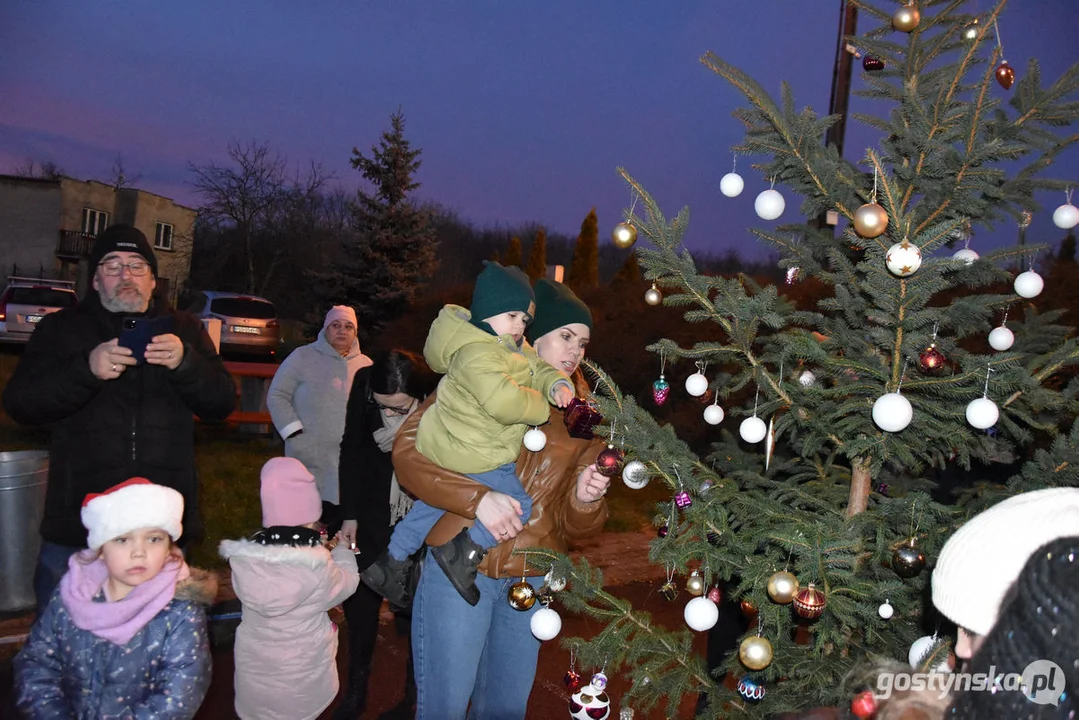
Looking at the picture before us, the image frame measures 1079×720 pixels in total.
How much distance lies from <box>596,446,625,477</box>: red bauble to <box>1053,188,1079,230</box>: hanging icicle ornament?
1668mm

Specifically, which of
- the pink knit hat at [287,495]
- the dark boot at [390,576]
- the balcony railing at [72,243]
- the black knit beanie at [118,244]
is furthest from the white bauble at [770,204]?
the balcony railing at [72,243]

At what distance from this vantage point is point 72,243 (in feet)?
105

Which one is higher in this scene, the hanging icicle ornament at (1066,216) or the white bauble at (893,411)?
the hanging icicle ornament at (1066,216)

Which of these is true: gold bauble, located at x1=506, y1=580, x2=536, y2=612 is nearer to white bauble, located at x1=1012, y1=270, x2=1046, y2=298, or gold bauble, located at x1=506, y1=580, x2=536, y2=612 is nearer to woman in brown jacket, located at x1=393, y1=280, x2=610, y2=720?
woman in brown jacket, located at x1=393, y1=280, x2=610, y2=720

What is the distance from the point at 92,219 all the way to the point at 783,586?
38126 millimetres

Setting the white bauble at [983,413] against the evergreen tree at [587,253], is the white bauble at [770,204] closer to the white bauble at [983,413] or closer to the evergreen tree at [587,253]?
the white bauble at [983,413]

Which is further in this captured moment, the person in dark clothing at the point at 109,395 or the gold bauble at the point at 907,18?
the person in dark clothing at the point at 109,395

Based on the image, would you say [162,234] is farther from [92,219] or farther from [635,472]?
[635,472]

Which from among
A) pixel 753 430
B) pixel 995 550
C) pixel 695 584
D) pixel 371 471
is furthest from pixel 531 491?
pixel 995 550

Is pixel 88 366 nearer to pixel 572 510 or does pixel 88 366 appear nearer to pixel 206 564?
pixel 572 510

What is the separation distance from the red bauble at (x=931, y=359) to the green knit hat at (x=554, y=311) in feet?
3.78

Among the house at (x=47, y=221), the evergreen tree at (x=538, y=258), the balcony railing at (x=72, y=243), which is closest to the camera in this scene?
the evergreen tree at (x=538, y=258)

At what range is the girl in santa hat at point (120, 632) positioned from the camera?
238 centimetres

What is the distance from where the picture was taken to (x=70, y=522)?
9.64 ft
